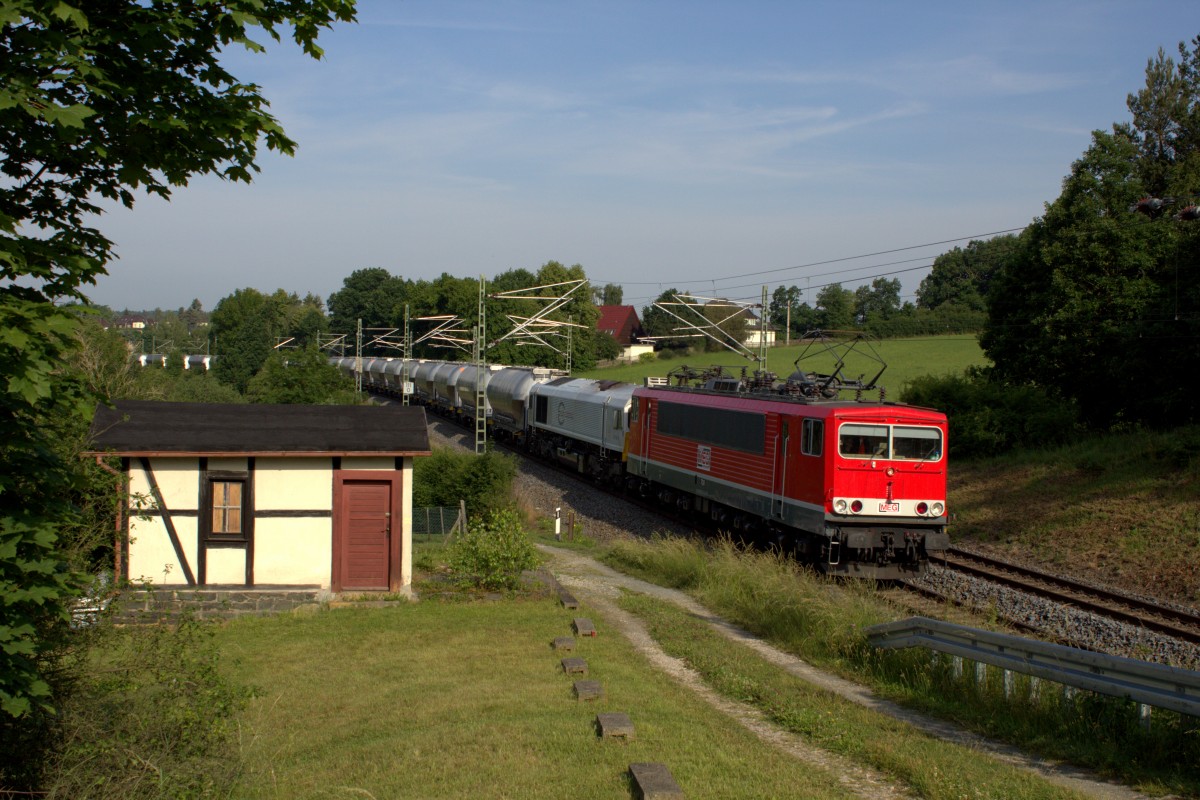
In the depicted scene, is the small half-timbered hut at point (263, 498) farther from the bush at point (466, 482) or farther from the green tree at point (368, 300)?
the green tree at point (368, 300)

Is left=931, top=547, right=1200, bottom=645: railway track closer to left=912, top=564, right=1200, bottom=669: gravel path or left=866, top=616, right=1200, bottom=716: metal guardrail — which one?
left=912, top=564, right=1200, bottom=669: gravel path

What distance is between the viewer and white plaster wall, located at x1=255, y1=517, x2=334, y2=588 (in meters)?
13.9

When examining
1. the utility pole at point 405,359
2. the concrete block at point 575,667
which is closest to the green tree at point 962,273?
the utility pole at point 405,359

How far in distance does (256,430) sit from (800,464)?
8.82 m

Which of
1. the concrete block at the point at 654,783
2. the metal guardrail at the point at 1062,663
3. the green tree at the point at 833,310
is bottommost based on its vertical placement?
the concrete block at the point at 654,783

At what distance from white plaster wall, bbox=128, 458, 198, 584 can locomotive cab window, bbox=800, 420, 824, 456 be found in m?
9.57

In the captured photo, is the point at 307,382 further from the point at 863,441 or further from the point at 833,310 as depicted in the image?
the point at 833,310

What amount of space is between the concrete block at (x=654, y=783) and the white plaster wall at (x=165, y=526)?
30.8 ft

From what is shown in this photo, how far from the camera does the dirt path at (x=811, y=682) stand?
22.2 feet

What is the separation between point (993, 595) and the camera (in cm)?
1590

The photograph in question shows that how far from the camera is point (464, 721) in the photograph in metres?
8.06

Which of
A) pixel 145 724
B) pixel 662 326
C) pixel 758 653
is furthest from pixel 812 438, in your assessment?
pixel 662 326

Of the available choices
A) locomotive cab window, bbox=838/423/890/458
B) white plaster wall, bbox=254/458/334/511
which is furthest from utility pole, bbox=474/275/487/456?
locomotive cab window, bbox=838/423/890/458

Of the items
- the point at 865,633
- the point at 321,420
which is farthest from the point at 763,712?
the point at 321,420
